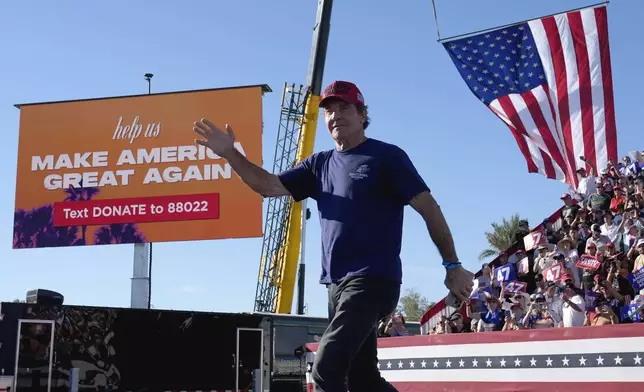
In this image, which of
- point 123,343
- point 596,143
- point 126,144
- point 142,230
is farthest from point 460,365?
point 126,144

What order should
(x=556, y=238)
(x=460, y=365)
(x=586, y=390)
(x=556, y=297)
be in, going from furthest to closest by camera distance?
(x=556, y=238)
(x=556, y=297)
(x=460, y=365)
(x=586, y=390)

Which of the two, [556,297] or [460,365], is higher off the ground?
[556,297]

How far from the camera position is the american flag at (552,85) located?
14359 mm

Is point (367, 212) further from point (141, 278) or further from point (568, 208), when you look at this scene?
point (141, 278)

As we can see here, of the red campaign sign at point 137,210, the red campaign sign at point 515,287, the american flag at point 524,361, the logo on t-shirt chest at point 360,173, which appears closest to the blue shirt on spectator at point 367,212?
the logo on t-shirt chest at point 360,173

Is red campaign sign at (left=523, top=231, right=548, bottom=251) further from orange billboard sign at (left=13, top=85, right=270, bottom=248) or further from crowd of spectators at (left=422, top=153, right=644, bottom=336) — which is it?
orange billboard sign at (left=13, top=85, right=270, bottom=248)

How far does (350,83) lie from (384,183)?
0.52 meters

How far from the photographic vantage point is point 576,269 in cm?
1114

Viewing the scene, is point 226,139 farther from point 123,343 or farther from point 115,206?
point 115,206

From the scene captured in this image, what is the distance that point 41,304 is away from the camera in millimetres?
11539

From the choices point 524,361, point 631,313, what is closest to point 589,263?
point 631,313

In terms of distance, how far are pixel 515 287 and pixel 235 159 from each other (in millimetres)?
9336

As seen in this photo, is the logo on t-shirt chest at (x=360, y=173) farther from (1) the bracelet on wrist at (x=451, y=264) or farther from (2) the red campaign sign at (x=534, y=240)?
(2) the red campaign sign at (x=534, y=240)

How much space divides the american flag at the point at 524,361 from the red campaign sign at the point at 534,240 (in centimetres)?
464
